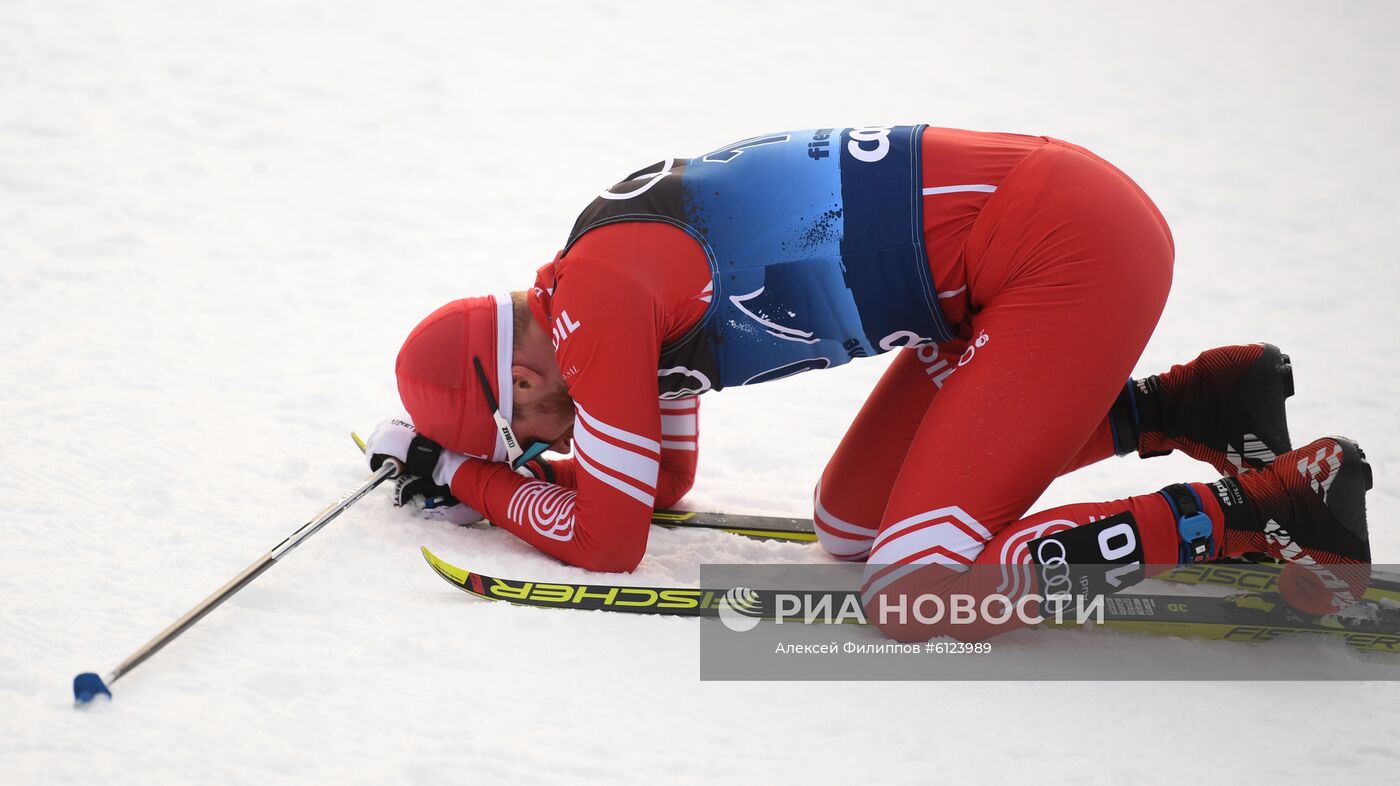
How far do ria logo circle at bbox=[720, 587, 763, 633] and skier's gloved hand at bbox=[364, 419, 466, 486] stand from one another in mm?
622

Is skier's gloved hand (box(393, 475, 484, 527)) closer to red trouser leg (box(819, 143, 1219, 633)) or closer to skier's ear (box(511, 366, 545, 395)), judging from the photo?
skier's ear (box(511, 366, 545, 395))

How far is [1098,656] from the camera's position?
2104 millimetres

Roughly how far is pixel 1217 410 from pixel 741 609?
0.95 m

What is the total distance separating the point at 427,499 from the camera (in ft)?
8.36

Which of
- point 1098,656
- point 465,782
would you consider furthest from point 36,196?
point 1098,656

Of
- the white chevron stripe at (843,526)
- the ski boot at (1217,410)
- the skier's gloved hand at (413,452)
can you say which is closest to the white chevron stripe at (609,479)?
the skier's gloved hand at (413,452)

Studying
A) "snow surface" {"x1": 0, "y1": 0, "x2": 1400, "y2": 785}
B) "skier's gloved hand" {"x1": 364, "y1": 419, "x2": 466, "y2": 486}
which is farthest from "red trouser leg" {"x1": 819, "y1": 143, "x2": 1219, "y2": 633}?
"skier's gloved hand" {"x1": 364, "y1": 419, "x2": 466, "y2": 486}

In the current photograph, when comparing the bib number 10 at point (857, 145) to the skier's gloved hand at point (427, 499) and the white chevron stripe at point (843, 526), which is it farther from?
the skier's gloved hand at point (427, 499)

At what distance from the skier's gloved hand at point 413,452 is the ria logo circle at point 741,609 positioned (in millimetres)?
622

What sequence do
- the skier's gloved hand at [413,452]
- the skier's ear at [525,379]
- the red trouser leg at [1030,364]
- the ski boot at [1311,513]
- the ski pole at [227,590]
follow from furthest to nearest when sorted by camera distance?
1. the skier's gloved hand at [413,452]
2. the skier's ear at [525,379]
3. the red trouser leg at [1030,364]
4. the ski boot at [1311,513]
5. the ski pole at [227,590]

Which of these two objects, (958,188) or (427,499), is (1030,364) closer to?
(958,188)

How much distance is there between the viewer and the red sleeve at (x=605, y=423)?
83.3 inches

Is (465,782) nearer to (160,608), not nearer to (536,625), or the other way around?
(536,625)

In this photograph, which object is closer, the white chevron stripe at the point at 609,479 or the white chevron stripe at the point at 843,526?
the white chevron stripe at the point at 609,479
